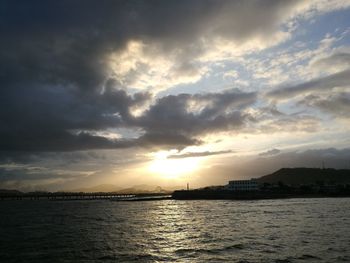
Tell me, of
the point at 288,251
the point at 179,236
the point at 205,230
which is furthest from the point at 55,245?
the point at 288,251

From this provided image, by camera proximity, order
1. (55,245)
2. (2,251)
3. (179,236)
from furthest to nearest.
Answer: (179,236) < (55,245) < (2,251)

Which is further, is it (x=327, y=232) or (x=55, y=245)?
(x=327, y=232)

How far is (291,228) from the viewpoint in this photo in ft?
179

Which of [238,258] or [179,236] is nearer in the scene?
[238,258]

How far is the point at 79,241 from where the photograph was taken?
47750 mm

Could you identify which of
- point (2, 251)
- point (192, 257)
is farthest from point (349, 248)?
point (2, 251)

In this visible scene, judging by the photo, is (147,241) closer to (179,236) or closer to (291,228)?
(179,236)

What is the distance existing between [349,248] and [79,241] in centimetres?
3338

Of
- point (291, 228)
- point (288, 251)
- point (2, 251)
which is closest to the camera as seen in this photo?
point (288, 251)

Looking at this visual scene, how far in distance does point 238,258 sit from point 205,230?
23.5m

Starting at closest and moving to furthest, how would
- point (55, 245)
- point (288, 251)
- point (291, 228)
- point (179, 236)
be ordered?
1. point (288, 251)
2. point (55, 245)
3. point (179, 236)
4. point (291, 228)

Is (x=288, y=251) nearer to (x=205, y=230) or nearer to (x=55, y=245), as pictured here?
(x=205, y=230)

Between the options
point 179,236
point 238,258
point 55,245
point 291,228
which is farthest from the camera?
point 291,228

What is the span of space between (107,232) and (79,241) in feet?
34.2
